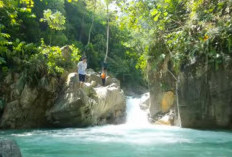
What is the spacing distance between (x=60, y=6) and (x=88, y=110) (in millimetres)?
18649

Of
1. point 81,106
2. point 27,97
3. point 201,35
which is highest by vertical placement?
point 201,35

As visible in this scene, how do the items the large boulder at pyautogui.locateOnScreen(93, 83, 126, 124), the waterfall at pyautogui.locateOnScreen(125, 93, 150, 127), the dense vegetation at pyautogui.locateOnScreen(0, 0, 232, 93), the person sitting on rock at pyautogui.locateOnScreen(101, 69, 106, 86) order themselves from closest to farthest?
1. the dense vegetation at pyautogui.locateOnScreen(0, 0, 232, 93)
2. the large boulder at pyautogui.locateOnScreen(93, 83, 126, 124)
3. the waterfall at pyautogui.locateOnScreen(125, 93, 150, 127)
4. the person sitting on rock at pyautogui.locateOnScreen(101, 69, 106, 86)

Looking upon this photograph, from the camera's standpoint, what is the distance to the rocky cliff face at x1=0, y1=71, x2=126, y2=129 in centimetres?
1233

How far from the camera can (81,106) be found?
1244 cm

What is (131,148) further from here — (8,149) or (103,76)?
(103,76)

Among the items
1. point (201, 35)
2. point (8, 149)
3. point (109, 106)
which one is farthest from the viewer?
point (109, 106)

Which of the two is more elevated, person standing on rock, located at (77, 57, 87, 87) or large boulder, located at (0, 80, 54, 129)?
person standing on rock, located at (77, 57, 87, 87)

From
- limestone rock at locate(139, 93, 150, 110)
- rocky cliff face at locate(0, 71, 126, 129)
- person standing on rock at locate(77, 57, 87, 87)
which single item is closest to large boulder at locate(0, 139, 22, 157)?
rocky cliff face at locate(0, 71, 126, 129)

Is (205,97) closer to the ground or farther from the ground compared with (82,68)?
closer to the ground

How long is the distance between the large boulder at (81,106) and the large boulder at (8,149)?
28.0 ft

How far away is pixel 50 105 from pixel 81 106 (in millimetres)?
1870

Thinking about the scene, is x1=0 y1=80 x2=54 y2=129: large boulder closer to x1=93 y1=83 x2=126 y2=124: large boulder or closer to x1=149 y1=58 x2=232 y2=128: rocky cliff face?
x1=93 y1=83 x2=126 y2=124: large boulder

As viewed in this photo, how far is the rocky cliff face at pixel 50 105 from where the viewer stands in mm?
12328

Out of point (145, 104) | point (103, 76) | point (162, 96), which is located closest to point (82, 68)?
point (103, 76)
